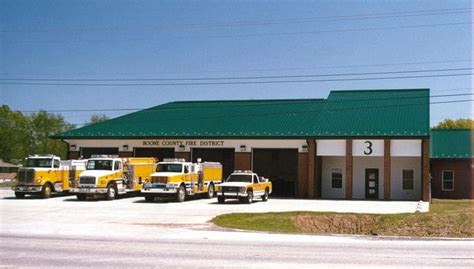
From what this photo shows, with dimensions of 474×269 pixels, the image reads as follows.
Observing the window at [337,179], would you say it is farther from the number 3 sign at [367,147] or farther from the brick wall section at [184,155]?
the brick wall section at [184,155]

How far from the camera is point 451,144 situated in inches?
2020

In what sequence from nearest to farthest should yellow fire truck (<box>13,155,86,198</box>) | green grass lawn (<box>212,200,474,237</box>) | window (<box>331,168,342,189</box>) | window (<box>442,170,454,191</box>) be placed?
green grass lawn (<box>212,200,474,237</box>) < yellow fire truck (<box>13,155,86,198</box>) < window (<box>331,168,342,189</box>) < window (<box>442,170,454,191</box>)

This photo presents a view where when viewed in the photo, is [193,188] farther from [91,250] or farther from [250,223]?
[91,250]

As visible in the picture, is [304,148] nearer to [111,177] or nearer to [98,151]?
[111,177]

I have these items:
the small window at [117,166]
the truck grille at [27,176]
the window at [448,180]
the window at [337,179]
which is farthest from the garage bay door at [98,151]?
the window at [448,180]

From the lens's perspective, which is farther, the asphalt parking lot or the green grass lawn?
the green grass lawn

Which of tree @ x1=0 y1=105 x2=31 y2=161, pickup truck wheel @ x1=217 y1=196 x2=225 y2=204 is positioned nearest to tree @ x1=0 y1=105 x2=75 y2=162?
tree @ x1=0 y1=105 x2=31 y2=161

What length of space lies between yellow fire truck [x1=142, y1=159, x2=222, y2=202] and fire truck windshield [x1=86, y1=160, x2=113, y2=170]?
3.00 metres

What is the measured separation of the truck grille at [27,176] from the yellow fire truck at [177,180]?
24.5 ft

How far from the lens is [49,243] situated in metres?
17.0

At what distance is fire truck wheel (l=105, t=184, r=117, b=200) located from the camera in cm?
3850

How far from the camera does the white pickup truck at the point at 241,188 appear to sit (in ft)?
121

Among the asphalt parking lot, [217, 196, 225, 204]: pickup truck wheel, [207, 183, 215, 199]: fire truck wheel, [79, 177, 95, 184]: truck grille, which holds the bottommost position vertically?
the asphalt parking lot

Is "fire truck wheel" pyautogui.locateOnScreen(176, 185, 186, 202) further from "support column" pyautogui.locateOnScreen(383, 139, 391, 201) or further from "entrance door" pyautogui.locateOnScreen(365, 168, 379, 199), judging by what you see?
"entrance door" pyautogui.locateOnScreen(365, 168, 379, 199)
